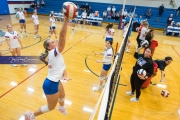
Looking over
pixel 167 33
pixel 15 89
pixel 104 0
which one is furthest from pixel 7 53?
pixel 104 0

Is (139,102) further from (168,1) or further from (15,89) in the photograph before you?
(168,1)

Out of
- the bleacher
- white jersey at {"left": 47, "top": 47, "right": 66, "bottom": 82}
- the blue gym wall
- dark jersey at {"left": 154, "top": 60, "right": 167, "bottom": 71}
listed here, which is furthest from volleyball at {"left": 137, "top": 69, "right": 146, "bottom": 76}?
the blue gym wall

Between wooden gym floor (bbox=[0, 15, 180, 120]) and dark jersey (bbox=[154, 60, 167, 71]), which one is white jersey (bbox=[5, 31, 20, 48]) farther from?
dark jersey (bbox=[154, 60, 167, 71])

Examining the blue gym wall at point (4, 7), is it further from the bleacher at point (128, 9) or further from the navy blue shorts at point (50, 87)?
the navy blue shorts at point (50, 87)

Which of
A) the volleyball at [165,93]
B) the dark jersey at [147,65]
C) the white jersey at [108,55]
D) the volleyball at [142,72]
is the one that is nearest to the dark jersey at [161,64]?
the volleyball at [165,93]

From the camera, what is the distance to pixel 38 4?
→ 861 inches

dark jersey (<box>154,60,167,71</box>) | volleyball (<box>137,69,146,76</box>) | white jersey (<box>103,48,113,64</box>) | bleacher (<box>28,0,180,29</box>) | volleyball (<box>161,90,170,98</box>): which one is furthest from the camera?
bleacher (<box>28,0,180,29</box>)

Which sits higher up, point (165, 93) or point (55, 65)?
point (55, 65)

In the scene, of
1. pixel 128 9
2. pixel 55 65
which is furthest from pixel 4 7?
pixel 55 65

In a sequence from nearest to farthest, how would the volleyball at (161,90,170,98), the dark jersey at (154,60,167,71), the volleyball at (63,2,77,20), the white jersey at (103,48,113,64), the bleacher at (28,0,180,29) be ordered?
the volleyball at (63,2,77,20), the white jersey at (103,48,113,64), the volleyball at (161,90,170,98), the dark jersey at (154,60,167,71), the bleacher at (28,0,180,29)

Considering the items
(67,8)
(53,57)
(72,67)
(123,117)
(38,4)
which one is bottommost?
(123,117)

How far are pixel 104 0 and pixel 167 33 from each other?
10.3 meters

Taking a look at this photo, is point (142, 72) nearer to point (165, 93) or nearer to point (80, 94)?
point (165, 93)

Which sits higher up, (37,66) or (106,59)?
(106,59)
